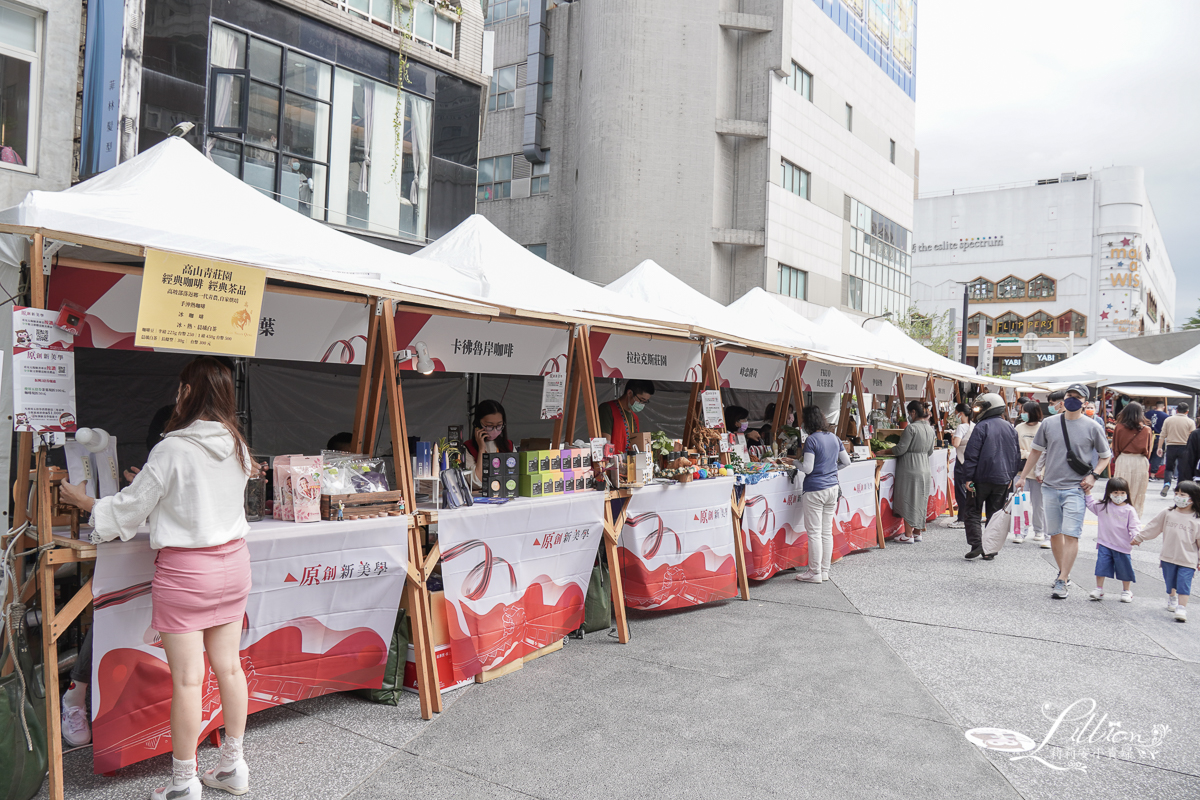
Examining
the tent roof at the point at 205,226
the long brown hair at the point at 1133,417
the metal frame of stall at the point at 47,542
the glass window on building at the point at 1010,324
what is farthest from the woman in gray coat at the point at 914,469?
the glass window on building at the point at 1010,324

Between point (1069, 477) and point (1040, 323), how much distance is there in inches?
2565

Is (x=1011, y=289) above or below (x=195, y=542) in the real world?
above

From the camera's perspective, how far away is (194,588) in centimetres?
331

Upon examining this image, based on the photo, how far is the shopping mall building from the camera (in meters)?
62.0

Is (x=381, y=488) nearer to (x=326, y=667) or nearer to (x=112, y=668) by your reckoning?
(x=326, y=667)

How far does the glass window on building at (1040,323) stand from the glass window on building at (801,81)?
145ft

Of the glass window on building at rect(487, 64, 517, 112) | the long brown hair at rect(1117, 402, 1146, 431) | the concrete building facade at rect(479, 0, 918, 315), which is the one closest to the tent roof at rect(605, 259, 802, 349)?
the long brown hair at rect(1117, 402, 1146, 431)

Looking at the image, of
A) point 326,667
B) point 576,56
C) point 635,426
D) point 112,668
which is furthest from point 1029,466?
point 576,56

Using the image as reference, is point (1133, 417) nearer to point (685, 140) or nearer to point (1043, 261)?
point (685, 140)

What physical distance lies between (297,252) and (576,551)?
2.83m

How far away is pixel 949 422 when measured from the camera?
15664 mm

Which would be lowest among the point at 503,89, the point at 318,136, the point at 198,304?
the point at 198,304

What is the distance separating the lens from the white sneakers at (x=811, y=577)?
7992 millimetres

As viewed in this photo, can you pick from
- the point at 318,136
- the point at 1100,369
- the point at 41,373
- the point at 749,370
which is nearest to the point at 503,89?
the point at 318,136
